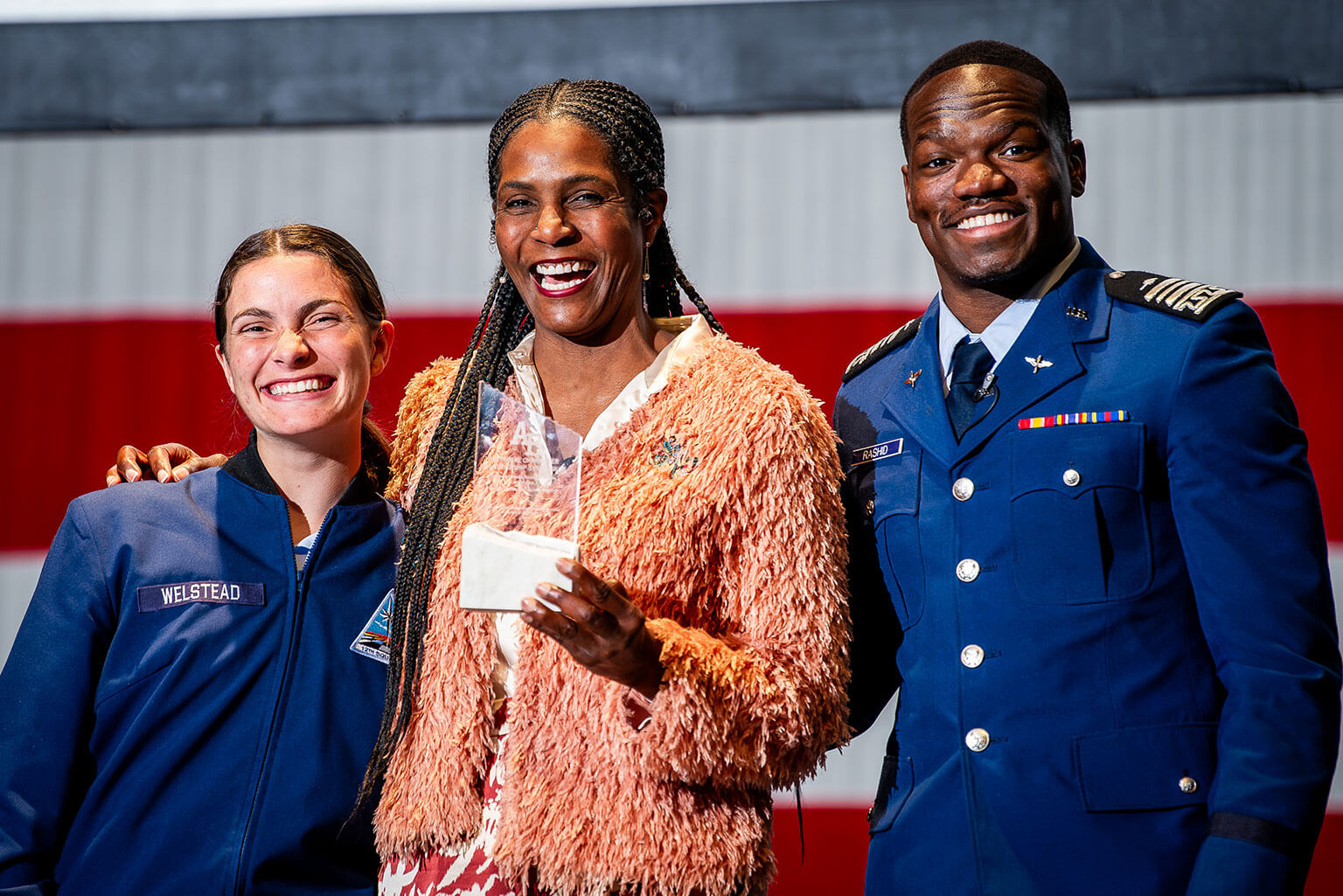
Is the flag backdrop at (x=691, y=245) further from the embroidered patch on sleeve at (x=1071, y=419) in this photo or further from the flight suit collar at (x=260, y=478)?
the embroidered patch on sleeve at (x=1071, y=419)

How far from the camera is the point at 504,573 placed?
50.6 inches

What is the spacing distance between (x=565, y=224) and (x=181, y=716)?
0.78m

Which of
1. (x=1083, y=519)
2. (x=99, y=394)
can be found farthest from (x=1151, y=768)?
(x=99, y=394)

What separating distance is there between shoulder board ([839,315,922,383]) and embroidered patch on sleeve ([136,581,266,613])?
2.85ft

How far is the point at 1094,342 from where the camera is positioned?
60.9 inches

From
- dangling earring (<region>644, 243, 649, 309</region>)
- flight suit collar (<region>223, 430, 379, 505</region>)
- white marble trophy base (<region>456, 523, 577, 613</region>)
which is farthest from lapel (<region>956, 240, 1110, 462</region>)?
flight suit collar (<region>223, 430, 379, 505</region>)

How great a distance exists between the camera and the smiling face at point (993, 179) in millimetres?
1570

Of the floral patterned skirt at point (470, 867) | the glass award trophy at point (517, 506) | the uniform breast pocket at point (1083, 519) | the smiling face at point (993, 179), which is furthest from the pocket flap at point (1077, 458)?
the floral patterned skirt at point (470, 867)

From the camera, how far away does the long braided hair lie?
162 centimetres

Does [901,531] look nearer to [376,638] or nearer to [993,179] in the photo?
[993,179]

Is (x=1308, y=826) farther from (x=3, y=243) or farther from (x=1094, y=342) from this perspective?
(x=3, y=243)

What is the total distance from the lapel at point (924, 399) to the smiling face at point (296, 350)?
752 millimetres

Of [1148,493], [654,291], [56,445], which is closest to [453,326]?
[56,445]

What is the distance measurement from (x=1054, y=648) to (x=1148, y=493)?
0.68 feet
